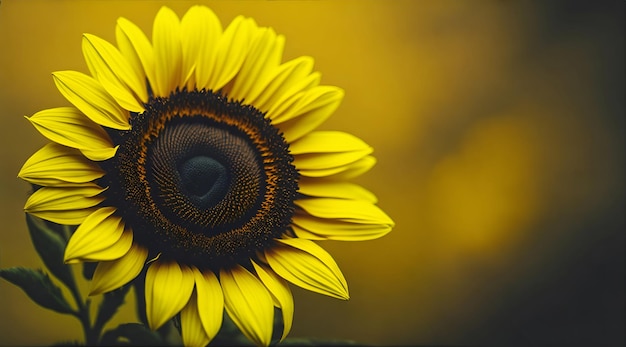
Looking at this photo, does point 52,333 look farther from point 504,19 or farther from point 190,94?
point 504,19

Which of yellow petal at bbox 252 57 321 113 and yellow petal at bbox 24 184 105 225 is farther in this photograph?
yellow petal at bbox 252 57 321 113

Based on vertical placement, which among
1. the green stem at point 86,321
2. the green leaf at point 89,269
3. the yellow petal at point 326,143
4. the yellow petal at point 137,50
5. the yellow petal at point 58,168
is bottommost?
the green stem at point 86,321

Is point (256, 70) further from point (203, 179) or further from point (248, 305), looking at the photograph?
point (248, 305)

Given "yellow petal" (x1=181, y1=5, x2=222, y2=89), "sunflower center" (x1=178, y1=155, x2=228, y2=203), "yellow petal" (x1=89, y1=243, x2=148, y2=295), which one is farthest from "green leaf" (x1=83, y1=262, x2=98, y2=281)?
"yellow petal" (x1=181, y1=5, x2=222, y2=89)

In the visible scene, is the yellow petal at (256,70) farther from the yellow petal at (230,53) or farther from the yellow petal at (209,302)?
the yellow petal at (209,302)

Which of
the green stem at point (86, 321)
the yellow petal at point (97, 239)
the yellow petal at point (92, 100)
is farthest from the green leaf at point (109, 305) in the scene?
the yellow petal at point (92, 100)

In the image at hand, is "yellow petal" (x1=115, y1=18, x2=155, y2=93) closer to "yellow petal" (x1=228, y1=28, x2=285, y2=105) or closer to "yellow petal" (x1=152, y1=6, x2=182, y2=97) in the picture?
"yellow petal" (x1=152, y1=6, x2=182, y2=97)

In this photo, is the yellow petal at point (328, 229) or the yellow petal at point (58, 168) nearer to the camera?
the yellow petal at point (58, 168)
